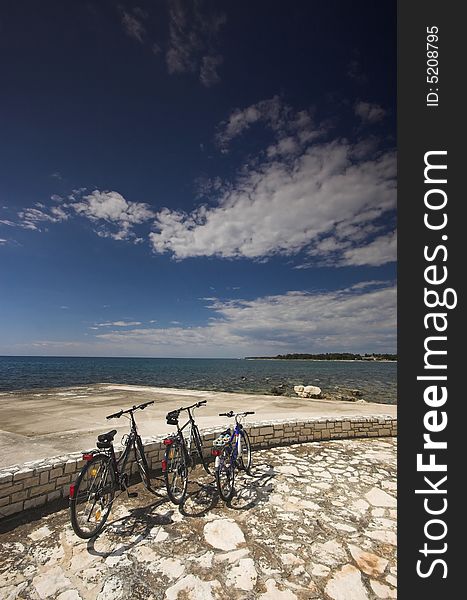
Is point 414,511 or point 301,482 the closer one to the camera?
point 414,511

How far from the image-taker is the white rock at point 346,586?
2770 mm

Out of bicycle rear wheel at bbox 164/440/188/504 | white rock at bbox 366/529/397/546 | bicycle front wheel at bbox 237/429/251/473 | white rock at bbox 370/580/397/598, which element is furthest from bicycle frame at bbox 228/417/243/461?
white rock at bbox 370/580/397/598

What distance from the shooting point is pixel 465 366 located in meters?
2.09

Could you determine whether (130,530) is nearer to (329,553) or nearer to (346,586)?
(329,553)

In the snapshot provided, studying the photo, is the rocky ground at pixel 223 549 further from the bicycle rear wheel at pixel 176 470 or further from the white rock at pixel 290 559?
the bicycle rear wheel at pixel 176 470

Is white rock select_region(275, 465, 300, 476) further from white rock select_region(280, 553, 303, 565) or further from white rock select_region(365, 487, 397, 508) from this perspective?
white rock select_region(280, 553, 303, 565)

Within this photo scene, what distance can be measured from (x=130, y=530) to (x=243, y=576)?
5.09ft

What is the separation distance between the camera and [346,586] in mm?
2891

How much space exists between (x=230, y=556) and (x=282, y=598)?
2.37 feet

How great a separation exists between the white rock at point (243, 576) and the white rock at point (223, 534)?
299mm

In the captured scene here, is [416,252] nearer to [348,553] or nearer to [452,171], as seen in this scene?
[452,171]

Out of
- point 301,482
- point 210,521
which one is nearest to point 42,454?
point 210,521

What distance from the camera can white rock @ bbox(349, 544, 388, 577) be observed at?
10.1 feet

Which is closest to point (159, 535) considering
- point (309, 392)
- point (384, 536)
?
point (384, 536)
